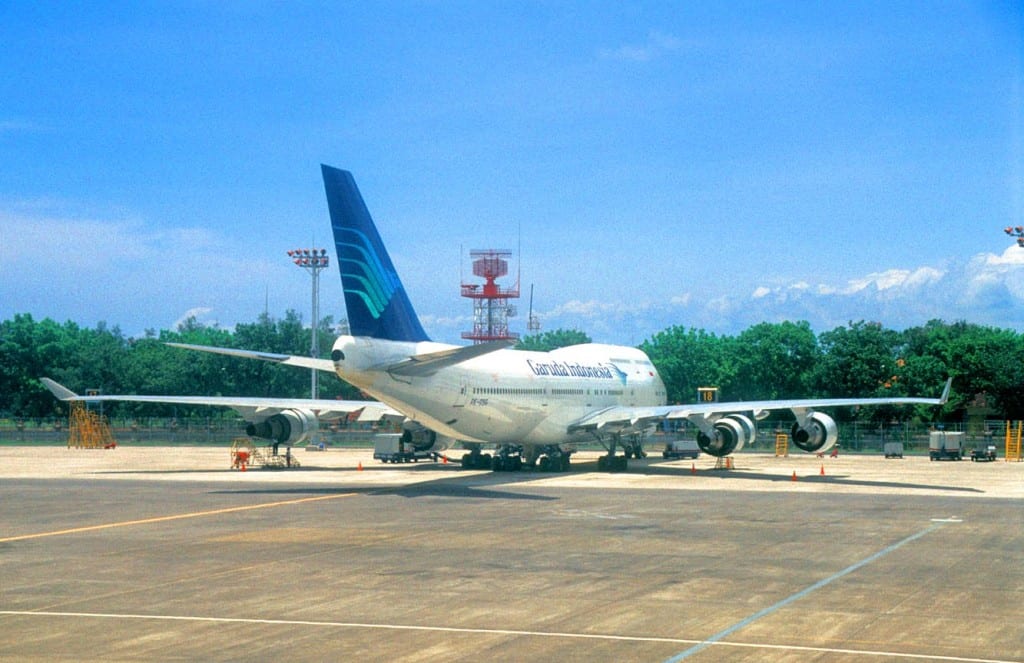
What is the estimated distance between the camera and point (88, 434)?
75938 millimetres

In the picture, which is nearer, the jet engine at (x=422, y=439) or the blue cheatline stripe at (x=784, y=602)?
the blue cheatline stripe at (x=784, y=602)

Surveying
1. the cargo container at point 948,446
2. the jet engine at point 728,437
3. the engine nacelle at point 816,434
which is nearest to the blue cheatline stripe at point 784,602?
the jet engine at point 728,437

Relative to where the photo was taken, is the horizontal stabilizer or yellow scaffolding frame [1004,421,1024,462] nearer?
the horizontal stabilizer

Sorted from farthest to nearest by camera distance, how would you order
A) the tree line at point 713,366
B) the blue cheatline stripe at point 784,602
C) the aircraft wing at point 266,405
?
1. the tree line at point 713,366
2. the aircraft wing at point 266,405
3. the blue cheatline stripe at point 784,602

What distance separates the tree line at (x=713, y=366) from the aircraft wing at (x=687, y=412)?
3722 cm

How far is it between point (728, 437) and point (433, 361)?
49.6 ft

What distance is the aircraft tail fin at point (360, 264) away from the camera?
3622 cm

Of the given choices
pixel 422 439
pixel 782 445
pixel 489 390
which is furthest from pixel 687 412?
pixel 782 445

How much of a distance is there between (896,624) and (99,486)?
3270 centimetres

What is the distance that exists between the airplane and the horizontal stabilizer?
4cm

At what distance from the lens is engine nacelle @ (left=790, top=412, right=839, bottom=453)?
47250mm

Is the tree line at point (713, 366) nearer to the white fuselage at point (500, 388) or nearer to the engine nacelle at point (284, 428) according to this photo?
the white fuselage at point (500, 388)

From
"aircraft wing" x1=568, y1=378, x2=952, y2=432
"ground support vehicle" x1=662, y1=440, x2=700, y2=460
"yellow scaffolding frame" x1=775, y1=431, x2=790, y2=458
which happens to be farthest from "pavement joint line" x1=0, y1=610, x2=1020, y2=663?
"yellow scaffolding frame" x1=775, y1=431, x2=790, y2=458

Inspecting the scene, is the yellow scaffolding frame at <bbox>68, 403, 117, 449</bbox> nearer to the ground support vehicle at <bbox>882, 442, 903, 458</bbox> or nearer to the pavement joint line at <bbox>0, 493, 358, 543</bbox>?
the pavement joint line at <bbox>0, 493, 358, 543</bbox>
